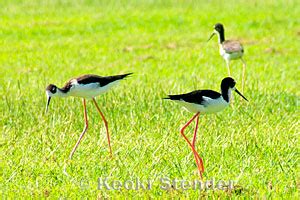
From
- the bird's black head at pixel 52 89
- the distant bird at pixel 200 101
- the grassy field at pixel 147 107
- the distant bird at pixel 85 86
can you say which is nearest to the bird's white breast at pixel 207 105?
the distant bird at pixel 200 101

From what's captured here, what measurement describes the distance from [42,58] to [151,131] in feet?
21.4

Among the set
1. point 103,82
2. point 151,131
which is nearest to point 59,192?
point 103,82

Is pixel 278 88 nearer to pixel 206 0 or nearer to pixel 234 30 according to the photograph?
pixel 234 30

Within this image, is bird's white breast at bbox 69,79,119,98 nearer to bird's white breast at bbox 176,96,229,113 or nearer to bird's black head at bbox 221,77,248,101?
bird's white breast at bbox 176,96,229,113

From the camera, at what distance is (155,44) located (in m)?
15.1

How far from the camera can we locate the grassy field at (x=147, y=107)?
20.2ft

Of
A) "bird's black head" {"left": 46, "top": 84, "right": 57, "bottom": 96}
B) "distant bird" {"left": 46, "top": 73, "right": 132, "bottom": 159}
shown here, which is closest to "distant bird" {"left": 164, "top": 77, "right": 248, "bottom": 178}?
"distant bird" {"left": 46, "top": 73, "right": 132, "bottom": 159}

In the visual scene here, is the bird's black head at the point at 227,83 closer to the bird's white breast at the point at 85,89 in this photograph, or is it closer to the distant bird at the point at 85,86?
the distant bird at the point at 85,86

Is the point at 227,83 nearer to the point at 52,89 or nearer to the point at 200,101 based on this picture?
the point at 200,101

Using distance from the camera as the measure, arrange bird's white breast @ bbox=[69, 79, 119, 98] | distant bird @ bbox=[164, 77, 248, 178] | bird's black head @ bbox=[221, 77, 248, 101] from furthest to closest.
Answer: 1. bird's white breast @ bbox=[69, 79, 119, 98]
2. bird's black head @ bbox=[221, 77, 248, 101]
3. distant bird @ bbox=[164, 77, 248, 178]

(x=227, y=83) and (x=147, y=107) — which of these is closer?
(x=227, y=83)

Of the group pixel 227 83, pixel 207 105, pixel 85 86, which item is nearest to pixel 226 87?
pixel 227 83

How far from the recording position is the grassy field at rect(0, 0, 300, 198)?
20.2 feet

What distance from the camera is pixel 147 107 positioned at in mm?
8734
